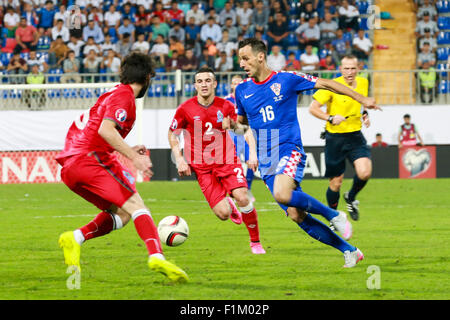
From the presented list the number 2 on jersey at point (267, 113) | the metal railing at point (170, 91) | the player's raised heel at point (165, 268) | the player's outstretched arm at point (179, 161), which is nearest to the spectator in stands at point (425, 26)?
the metal railing at point (170, 91)

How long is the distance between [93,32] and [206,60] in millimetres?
3989

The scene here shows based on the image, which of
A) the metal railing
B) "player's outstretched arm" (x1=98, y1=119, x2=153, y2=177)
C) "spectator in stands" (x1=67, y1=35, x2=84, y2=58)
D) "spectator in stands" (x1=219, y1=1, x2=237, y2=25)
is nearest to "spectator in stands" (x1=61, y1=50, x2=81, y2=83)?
"spectator in stands" (x1=67, y1=35, x2=84, y2=58)

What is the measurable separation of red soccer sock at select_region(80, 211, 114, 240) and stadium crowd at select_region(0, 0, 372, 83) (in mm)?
15922

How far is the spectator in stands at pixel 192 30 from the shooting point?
2444 centimetres

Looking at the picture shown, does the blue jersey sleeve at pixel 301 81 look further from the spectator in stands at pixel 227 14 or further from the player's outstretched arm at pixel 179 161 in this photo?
the spectator in stands at pixel 227 14

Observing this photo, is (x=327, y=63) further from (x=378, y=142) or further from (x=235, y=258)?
(x=235, y=258)

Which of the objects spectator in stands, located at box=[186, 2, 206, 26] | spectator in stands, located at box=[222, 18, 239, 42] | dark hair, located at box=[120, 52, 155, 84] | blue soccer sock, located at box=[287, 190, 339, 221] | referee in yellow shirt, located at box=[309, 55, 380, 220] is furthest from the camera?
spectator in stands, located at box=[186, 2, 206, 26]

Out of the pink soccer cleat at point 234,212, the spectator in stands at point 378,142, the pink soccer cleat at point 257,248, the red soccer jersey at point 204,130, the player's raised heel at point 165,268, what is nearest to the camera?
the player's raised heel at point 165,268

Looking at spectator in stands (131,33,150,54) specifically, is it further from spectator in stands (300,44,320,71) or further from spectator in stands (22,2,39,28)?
spectator in stands (300,44,320,71)

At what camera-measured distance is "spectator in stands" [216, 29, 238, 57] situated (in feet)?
78.2

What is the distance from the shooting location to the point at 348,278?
6957mm

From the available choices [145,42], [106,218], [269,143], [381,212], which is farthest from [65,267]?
[145,42]

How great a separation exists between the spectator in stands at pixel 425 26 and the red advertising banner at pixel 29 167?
32.3 ft

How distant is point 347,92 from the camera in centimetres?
726
